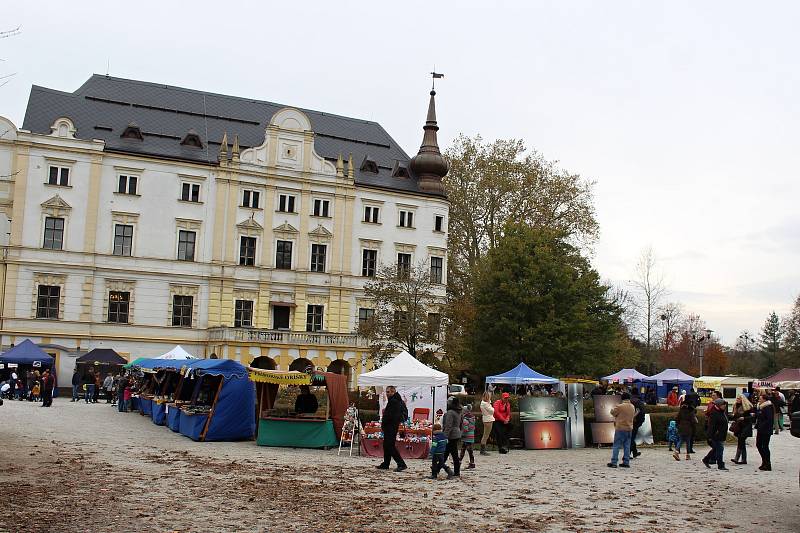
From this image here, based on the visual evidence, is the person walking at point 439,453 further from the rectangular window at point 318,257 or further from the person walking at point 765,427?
the rectangular window at point 318,257

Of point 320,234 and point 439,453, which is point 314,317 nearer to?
point 320,234

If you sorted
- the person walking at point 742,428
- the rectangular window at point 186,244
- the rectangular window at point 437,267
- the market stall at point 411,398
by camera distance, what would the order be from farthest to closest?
the rectangular window at point 437,267
the rectangular window at point 186,244
the market stall at point 411,398
the person walking at point 742,428

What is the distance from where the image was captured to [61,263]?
171ft

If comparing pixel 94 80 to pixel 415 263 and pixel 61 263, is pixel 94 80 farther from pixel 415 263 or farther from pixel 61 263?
pixel 415 263

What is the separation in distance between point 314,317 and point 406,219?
9.37 metres

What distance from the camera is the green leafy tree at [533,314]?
4788cm

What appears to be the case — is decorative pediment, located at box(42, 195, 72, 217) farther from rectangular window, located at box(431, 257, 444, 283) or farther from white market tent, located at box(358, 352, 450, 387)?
white market tent, located at box(358, 352, 450, 387)

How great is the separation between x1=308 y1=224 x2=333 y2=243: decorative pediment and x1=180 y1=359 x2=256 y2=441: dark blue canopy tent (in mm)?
32464

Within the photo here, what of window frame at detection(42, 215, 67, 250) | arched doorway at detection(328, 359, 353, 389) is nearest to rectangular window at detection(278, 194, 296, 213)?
arched doorway at detection(328, 359, 353, 389)

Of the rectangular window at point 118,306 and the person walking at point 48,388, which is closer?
the person walking at point 48,388

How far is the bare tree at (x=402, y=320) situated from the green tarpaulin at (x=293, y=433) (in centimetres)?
2313

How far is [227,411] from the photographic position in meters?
25.1

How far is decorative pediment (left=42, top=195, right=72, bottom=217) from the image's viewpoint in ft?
171

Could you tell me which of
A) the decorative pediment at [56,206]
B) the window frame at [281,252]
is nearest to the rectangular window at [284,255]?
the window frame at [281,252]
